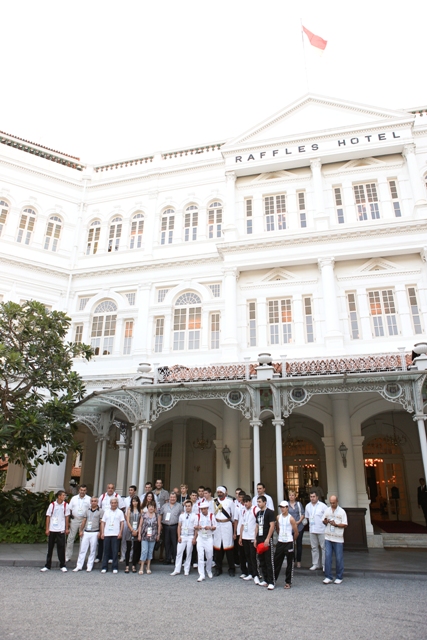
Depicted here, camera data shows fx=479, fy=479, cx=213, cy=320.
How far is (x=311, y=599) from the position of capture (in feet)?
24.9

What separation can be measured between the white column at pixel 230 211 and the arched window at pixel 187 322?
277 cm

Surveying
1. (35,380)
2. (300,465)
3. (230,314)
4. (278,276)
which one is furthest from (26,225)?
(300,465)

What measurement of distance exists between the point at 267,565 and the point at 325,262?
11.5 meters

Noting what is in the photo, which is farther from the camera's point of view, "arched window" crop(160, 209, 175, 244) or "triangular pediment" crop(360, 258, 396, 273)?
"arched window" crop(160, 209, 175, 244)

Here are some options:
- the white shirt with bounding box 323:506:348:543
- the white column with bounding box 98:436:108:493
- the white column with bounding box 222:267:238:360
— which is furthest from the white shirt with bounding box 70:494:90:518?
the white column with bounding box 222:267:238:360

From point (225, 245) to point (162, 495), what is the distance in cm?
1020

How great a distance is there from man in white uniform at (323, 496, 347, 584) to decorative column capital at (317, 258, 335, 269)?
1014 centimetres

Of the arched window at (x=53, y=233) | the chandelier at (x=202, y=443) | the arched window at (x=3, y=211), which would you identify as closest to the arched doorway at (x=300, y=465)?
the chandelier at (x=202, y=443)

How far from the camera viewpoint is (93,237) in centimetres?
2192

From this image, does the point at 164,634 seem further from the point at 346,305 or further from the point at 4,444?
the point at 346,305

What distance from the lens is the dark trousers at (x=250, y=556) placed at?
29.6 ft

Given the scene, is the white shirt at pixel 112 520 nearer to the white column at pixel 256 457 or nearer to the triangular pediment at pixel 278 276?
the white column at pixel 256 457

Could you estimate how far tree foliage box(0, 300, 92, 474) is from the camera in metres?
12.5

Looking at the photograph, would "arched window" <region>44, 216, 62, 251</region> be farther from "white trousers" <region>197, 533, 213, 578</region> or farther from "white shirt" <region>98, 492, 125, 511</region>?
"white trousers" <region>197, 533, 213, 578</region>
